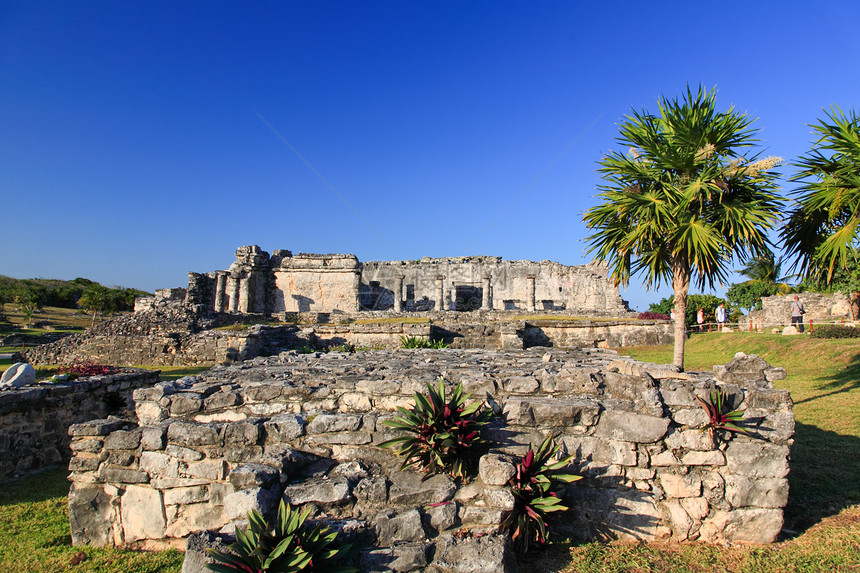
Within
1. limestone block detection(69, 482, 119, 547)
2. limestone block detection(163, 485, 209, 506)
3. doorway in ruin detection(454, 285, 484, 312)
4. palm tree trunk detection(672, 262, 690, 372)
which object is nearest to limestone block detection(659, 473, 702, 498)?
limestone block detection(163, 485, 209, 506)

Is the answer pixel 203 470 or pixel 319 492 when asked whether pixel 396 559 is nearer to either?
pixel 319 492

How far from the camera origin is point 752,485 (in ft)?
12.8

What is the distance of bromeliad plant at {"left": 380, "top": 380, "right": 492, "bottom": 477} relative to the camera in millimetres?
3762

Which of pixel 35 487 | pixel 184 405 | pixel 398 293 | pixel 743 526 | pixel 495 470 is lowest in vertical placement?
pixel 35 487

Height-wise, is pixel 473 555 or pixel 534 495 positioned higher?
pixel 534 495

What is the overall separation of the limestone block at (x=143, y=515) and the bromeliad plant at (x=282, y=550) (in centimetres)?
140

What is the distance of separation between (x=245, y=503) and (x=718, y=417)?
151 inches

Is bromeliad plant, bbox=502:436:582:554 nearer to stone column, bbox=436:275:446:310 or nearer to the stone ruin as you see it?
the stone ruin

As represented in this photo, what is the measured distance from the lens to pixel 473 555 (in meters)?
3.27

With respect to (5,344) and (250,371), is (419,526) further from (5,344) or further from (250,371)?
(5,344)

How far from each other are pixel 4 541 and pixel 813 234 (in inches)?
451

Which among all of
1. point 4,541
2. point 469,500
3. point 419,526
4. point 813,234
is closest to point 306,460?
point 419,526

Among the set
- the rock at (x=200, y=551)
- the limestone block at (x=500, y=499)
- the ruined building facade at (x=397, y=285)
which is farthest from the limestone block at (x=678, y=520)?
the ruined building facade at (x=397, y=285)

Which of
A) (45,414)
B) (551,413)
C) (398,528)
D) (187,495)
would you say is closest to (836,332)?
(551,413)
